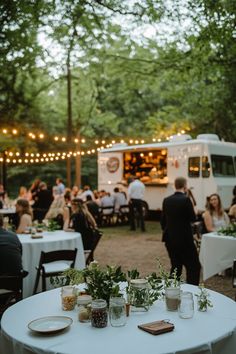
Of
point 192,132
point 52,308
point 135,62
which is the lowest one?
A: point 52,308

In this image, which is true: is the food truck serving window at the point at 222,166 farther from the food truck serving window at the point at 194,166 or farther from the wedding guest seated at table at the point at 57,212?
the wedding guest seated at table at the point at 57,212

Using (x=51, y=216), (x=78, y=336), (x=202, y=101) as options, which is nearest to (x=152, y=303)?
(x=78, y=336)

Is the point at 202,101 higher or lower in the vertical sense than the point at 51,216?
higher

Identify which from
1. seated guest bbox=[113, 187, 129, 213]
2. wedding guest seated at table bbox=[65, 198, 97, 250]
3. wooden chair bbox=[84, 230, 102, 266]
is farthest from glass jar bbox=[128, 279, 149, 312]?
seated guest bbox=[113, 187, 129, 213]

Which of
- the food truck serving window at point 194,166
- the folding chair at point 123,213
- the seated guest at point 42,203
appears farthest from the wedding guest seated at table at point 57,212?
the food truck serving window at point 194,166

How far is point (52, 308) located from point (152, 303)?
2.40ft

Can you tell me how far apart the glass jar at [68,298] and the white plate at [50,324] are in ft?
0.82

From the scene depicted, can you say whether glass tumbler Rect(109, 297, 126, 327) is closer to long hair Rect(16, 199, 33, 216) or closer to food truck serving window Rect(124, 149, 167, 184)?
long hair Rect(16, 199, 33, 216)

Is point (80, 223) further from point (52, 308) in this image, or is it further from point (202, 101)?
point (202, 101)

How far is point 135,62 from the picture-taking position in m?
16.4

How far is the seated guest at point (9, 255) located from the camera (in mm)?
4656

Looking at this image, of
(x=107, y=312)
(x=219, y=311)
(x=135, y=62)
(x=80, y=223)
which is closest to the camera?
(x=107, y=312)

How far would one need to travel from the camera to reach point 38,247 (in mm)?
6359

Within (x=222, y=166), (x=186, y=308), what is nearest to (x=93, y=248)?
(x=186, y=308)
